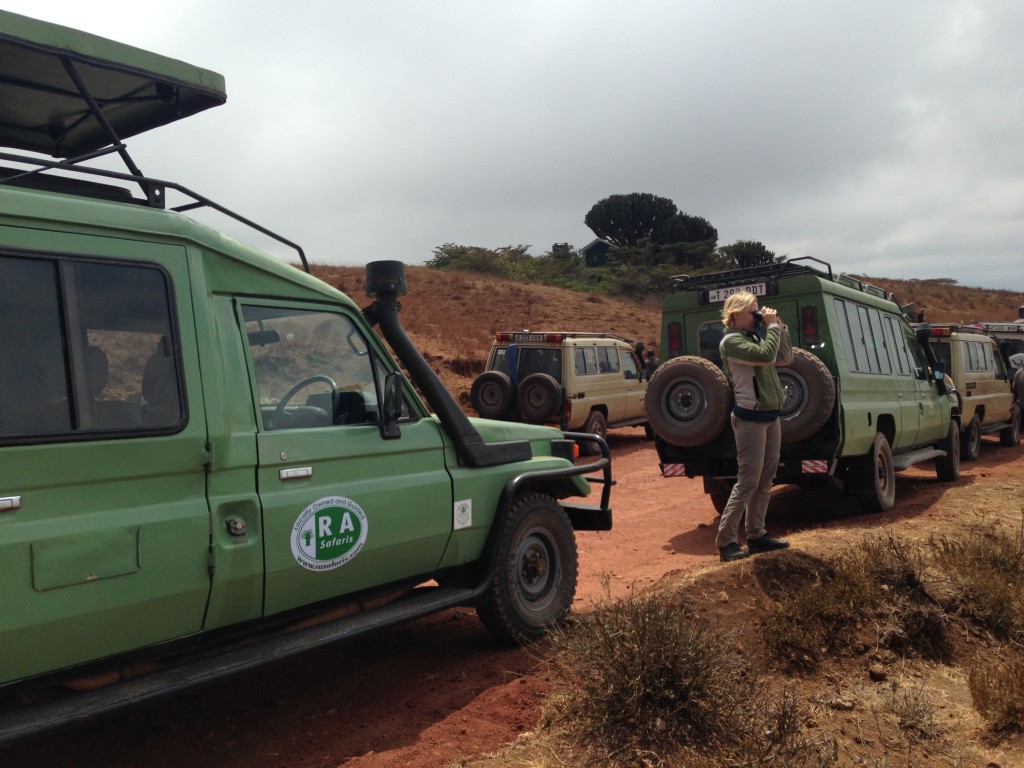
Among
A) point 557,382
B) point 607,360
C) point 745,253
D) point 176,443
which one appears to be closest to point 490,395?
point 557,382

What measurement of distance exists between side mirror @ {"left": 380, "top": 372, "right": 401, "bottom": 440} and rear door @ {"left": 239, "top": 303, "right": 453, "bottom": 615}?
4cm

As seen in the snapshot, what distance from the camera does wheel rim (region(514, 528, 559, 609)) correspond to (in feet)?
18.0

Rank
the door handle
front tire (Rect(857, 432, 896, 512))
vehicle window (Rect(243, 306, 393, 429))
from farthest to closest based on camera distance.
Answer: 1. front tire (Rect(857, 432, 896, 512))
2. vehicle window (Rect(243, 306, 393, 429))
3. the door handle

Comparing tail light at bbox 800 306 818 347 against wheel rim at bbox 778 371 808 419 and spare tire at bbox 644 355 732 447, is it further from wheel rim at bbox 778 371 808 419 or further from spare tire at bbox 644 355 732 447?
spare tire at bbox 644 355 732 447

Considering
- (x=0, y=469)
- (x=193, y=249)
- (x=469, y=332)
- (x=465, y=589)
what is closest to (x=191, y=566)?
(x=0, y=469)

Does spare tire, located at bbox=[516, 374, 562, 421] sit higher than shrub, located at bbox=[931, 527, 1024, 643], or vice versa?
spare tire, located at bbox=[516, 374, 562, 421]

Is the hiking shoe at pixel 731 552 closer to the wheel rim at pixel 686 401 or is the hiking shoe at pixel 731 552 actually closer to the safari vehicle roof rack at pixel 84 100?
the wheel rim at pixel 686 401

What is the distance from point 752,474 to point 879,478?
10.6 feet

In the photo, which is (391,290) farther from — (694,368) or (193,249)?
(694,368)

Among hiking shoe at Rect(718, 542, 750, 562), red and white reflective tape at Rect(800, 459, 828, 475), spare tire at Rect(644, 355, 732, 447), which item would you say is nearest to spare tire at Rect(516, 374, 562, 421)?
spare tire at Rect(644, 355, 732, 447)

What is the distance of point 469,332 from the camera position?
2809cm

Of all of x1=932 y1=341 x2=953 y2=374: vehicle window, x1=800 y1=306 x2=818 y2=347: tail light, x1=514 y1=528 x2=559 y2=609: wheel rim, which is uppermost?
x1=800 y1=306 x2=818 y2=347: tail light

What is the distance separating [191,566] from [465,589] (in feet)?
6.14

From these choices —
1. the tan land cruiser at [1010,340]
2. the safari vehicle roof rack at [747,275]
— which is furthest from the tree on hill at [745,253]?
the safari vehicle roof rack at [747,275]
